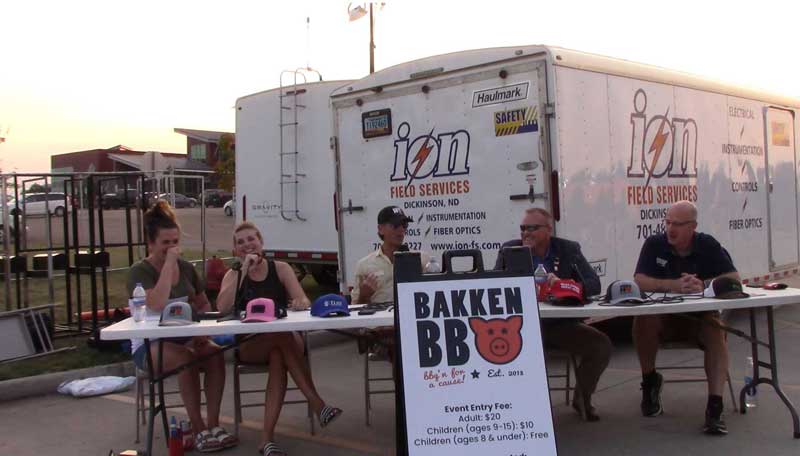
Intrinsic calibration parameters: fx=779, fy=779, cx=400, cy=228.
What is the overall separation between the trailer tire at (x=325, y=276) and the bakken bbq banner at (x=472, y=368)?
8862 mm

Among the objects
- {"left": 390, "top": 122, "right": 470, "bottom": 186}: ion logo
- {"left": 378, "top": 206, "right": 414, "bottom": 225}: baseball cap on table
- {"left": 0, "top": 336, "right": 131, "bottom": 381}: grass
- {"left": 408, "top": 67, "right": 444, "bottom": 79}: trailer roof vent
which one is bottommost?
{"left": 0, "top": 336, "right": 131, "bottom": 381}: grass

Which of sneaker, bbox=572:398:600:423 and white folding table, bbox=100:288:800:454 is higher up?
white folding table, bbox=100:288:800:454

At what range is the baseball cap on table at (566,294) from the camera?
4.31m

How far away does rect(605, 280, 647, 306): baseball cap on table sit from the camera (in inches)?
173

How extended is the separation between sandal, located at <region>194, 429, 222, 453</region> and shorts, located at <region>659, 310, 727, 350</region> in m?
2.94

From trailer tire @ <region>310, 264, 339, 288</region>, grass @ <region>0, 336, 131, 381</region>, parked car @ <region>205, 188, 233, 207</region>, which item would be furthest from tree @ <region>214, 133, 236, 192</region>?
grass @ <region>0, 336, 131, 381</region>

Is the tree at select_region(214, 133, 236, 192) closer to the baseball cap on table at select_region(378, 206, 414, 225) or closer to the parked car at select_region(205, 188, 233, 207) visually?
the parked car at select_region(205, 188, 233, 207)

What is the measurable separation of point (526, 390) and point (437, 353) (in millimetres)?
436

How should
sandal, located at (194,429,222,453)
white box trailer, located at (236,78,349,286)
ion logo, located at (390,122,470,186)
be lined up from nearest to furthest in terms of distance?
sandal, located at (194,429,222,453)
ion logo, located at (390,122,470,186)
white box trailer, located at (236,78,349,286)

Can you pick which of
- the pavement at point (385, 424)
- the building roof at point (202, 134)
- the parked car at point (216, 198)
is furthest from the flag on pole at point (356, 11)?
the building roof at point (202, 134)

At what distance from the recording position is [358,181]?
773cm

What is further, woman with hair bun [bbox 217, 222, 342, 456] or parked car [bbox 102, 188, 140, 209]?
parked car [bbox 102, 188, 140, 209]

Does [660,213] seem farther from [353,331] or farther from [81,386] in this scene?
[81,386]

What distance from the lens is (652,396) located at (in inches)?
206
